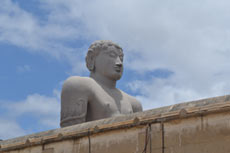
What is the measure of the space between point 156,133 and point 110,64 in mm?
4486

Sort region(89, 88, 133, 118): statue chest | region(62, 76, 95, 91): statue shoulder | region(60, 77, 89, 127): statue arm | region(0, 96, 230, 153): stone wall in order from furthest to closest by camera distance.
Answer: region(62, 76, 95, 91): statue shoulder
region(89, 88, 133, 118): statue chest
region(60, 77, 89, 127): statue arm
region(0, 96, 230, 153): stone wall

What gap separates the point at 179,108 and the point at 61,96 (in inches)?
176

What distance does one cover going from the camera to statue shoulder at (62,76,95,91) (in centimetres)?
1152

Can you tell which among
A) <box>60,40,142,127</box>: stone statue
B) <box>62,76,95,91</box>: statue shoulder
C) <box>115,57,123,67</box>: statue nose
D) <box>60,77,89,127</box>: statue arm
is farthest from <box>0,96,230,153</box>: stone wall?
<box>115,57,123,67</box>: statue nose

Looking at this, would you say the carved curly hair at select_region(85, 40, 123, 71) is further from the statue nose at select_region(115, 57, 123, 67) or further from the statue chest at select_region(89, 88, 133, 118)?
the statue chest at select_region(89, 88, 133, 118)

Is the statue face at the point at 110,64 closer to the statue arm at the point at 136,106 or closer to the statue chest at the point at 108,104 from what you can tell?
the statue chest at the point at 108,104

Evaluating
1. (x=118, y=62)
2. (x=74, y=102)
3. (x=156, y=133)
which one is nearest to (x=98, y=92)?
(x=74, y=102)

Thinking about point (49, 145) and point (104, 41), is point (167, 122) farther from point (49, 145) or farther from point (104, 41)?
point (104, 41)

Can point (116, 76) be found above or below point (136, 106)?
above

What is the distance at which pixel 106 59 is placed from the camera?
12117 mm

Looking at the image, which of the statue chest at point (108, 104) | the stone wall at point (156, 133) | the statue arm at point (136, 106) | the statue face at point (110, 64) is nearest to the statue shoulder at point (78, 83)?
the statue chest at point (108, 104)

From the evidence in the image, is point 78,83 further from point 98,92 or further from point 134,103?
point 134,103

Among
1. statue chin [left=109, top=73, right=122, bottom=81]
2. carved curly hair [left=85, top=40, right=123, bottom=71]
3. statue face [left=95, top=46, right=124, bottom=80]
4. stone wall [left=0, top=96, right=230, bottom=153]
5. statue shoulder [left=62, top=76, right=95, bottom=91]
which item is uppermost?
carved curly hair [left=85, top=40, right=123, bottom=71]

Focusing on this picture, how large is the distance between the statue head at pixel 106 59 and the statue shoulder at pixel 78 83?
546mm
